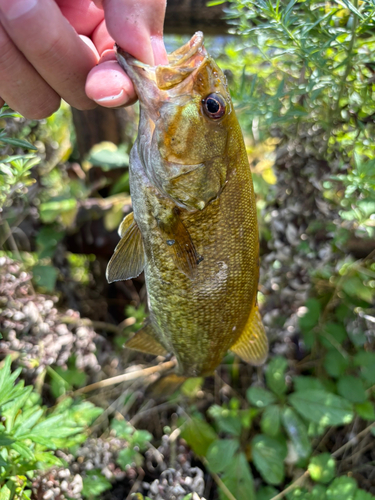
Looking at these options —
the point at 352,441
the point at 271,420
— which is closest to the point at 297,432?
the point at 271,420

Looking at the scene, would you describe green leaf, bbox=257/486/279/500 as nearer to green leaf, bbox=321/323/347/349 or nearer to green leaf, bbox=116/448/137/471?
green leaf, bbox=116/448/137/471

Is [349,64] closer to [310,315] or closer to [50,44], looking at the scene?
[50,44]

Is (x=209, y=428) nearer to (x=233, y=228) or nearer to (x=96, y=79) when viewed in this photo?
(x=233, y=228)

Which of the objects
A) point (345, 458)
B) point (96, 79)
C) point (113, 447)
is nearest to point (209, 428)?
point (113, 447)

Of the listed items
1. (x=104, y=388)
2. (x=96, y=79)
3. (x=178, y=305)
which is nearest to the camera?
(x=96, y=79)

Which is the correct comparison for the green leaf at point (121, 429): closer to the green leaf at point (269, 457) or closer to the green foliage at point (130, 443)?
the green foliage at point (130, 443)

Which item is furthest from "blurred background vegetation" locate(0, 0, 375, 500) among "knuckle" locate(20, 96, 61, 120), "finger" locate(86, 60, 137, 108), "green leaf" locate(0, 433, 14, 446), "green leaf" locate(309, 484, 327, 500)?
"finger" locate(86, 60, 137, 108)
